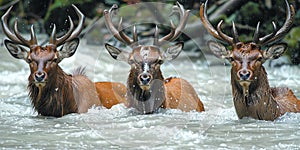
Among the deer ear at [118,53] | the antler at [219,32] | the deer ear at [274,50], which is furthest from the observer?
the deer ear at [118,53]

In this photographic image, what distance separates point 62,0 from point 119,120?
43.9ft

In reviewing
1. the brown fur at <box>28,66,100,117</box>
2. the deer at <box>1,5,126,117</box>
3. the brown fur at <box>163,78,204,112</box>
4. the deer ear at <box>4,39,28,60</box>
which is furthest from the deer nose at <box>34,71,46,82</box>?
the brown fur at <box>163,78,204,112</box>

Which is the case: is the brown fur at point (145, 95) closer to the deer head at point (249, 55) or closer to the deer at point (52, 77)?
the deer at point (52, 77)

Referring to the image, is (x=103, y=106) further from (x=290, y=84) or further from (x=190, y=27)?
(x=190, y=27)

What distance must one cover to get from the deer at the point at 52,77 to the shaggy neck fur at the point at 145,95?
913mm

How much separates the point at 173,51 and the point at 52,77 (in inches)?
77.0

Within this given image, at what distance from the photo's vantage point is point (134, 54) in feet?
32.8

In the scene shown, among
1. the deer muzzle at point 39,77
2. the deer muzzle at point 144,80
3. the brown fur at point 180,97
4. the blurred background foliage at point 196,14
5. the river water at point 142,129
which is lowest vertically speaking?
the river water at point 142,129

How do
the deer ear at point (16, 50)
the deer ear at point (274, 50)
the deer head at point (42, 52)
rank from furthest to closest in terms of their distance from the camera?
the deer ear at point (16, 50) → the deer ear at point (274, 50) → the deer head at point (42, 52)

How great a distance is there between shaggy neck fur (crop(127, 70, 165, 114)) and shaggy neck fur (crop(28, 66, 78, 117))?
959 mm

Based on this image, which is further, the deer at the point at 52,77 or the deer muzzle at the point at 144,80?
the deer at the point at 52,77

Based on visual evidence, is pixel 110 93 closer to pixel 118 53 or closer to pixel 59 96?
pixel 118 53

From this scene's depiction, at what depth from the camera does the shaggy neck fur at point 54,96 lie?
32.8 feet

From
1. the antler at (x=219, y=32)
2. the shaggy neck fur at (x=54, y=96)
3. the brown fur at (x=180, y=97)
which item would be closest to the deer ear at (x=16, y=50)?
the shaggy neck fur at (x=54, y=96)
